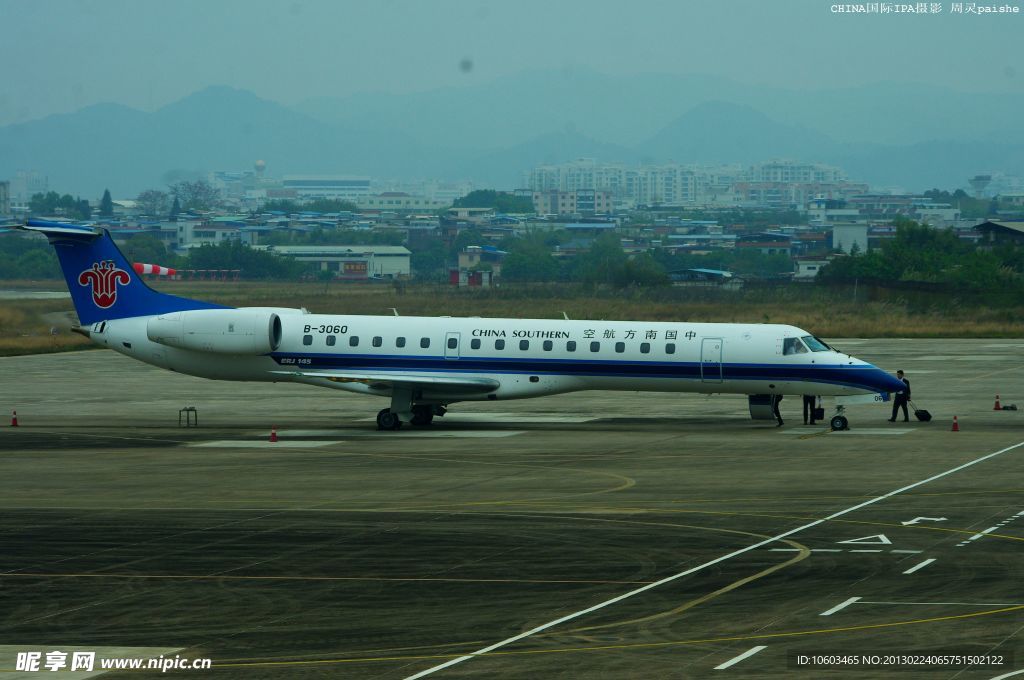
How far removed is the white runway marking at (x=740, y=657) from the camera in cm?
1611

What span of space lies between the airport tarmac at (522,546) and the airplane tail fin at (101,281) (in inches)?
140

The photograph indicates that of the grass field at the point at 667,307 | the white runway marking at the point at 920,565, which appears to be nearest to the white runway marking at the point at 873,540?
the white runway marking at the point at 920,565

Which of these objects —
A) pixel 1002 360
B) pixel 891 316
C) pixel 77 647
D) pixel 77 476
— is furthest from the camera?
pixel 891 316

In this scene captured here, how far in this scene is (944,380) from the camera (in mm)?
54438

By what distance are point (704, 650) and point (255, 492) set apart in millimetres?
14778

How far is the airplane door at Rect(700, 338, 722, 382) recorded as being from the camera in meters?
40.5

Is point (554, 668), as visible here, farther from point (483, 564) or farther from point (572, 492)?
point (572, 492)

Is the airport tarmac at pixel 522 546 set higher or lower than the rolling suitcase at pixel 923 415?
lower

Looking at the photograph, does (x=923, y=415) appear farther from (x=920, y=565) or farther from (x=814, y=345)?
(x=920, y=565)

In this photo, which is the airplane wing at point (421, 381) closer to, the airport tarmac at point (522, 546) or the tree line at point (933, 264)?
the airport tarmac at point (522, 546)

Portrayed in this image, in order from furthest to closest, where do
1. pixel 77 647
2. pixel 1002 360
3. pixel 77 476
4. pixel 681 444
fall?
pixel 1002 360, pixel 681 444, pixel 77 476, pixel 77 647

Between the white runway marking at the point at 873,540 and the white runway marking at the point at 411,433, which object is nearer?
the white runway marking at the point at 873,540

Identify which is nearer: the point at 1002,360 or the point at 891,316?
the point at 1002,360

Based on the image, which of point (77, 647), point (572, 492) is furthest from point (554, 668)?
point (572, 492)
